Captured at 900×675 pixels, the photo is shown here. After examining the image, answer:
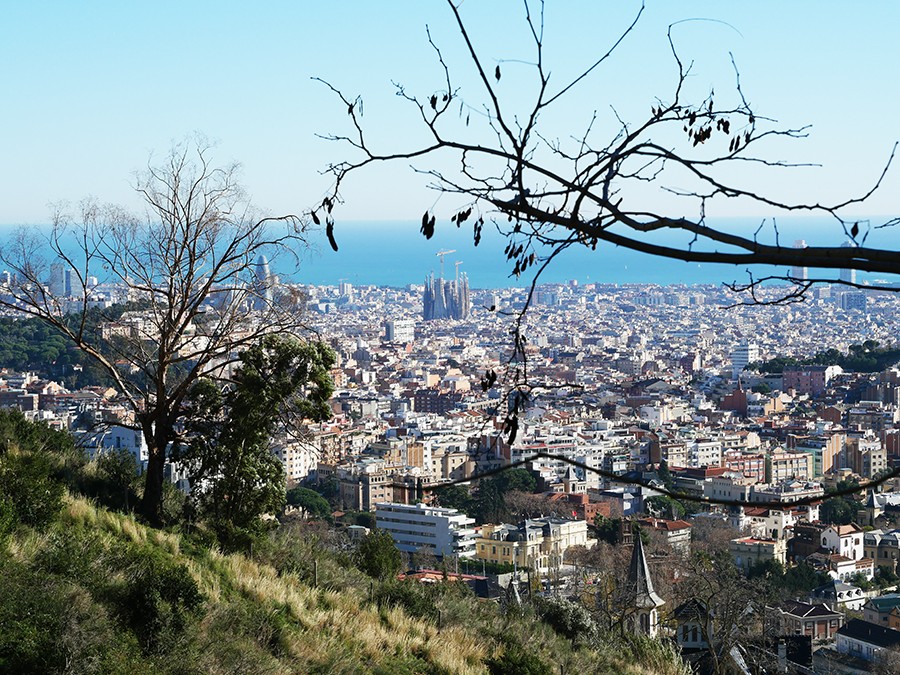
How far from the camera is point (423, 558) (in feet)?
69.8

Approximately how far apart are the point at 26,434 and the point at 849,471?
32.6 metres

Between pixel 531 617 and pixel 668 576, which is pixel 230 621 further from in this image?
pixel 668 576

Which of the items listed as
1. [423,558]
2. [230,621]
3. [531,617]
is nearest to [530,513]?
[423,558]

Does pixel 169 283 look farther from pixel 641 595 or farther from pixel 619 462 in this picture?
pixel 619 462

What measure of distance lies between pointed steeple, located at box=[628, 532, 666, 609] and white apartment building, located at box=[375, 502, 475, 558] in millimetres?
12325

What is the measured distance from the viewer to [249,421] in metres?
5.68

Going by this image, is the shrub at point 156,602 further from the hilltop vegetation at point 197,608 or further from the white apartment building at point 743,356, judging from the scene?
the white apartment building at point 743,356

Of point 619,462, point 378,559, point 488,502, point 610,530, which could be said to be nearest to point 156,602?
point 378,559

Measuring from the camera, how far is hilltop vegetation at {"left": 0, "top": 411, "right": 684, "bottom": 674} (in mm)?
3533

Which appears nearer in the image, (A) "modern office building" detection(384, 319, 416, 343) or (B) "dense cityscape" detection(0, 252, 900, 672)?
(B) "dense cityscape" detection(0, 252, 900, 672)

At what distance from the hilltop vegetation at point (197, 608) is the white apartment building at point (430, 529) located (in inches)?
692

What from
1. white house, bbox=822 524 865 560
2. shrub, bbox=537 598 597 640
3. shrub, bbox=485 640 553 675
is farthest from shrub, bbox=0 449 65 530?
white house, bbox=822 524 865 560

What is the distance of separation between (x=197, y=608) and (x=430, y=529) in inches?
812

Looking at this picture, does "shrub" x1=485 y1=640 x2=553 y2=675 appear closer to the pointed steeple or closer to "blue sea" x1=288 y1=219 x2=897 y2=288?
the pointed steeple
